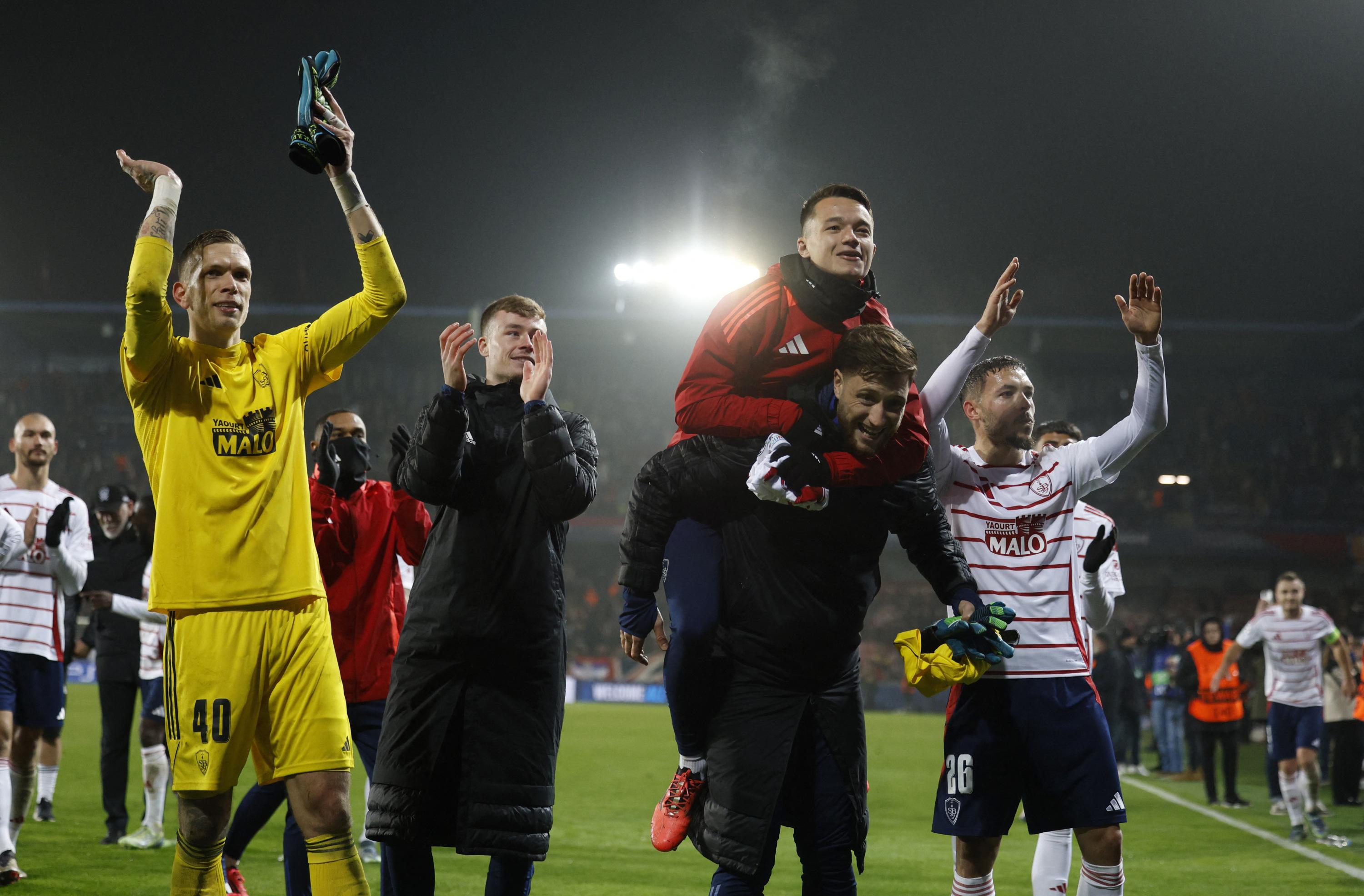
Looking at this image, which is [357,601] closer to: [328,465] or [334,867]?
[328,465]

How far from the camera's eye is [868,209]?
345 centimetres

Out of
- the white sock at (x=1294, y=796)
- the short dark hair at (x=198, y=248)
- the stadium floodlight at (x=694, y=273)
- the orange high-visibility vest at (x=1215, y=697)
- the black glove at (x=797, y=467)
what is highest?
the stadium floodlight at (x=694, y=273)

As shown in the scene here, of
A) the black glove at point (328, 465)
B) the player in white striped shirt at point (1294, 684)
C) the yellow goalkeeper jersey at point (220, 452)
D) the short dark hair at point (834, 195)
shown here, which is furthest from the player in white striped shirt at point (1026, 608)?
the player in white striped shirt at point (1294, 684)

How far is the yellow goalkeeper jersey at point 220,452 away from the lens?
131 inches

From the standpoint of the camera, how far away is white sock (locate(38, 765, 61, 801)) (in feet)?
27.4

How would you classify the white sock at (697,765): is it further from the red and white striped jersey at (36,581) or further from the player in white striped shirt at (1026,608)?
the red and white striped jersey at (36,581)

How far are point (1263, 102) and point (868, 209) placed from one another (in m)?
17.3

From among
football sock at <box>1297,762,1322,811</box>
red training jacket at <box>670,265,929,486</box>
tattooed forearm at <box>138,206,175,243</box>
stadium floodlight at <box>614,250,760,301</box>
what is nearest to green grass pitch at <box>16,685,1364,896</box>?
football sock at <box>1297,762,1322,811</box>

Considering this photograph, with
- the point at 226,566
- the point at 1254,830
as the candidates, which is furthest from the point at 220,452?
the point at 1254,830

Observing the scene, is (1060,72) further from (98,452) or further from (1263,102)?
(98,452)

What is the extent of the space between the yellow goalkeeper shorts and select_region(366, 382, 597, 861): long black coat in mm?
229

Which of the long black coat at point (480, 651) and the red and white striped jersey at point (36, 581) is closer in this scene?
the long black coat at point (480, 651)

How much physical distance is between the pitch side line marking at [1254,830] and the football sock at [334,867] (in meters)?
7.51

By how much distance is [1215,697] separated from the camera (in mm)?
11844
